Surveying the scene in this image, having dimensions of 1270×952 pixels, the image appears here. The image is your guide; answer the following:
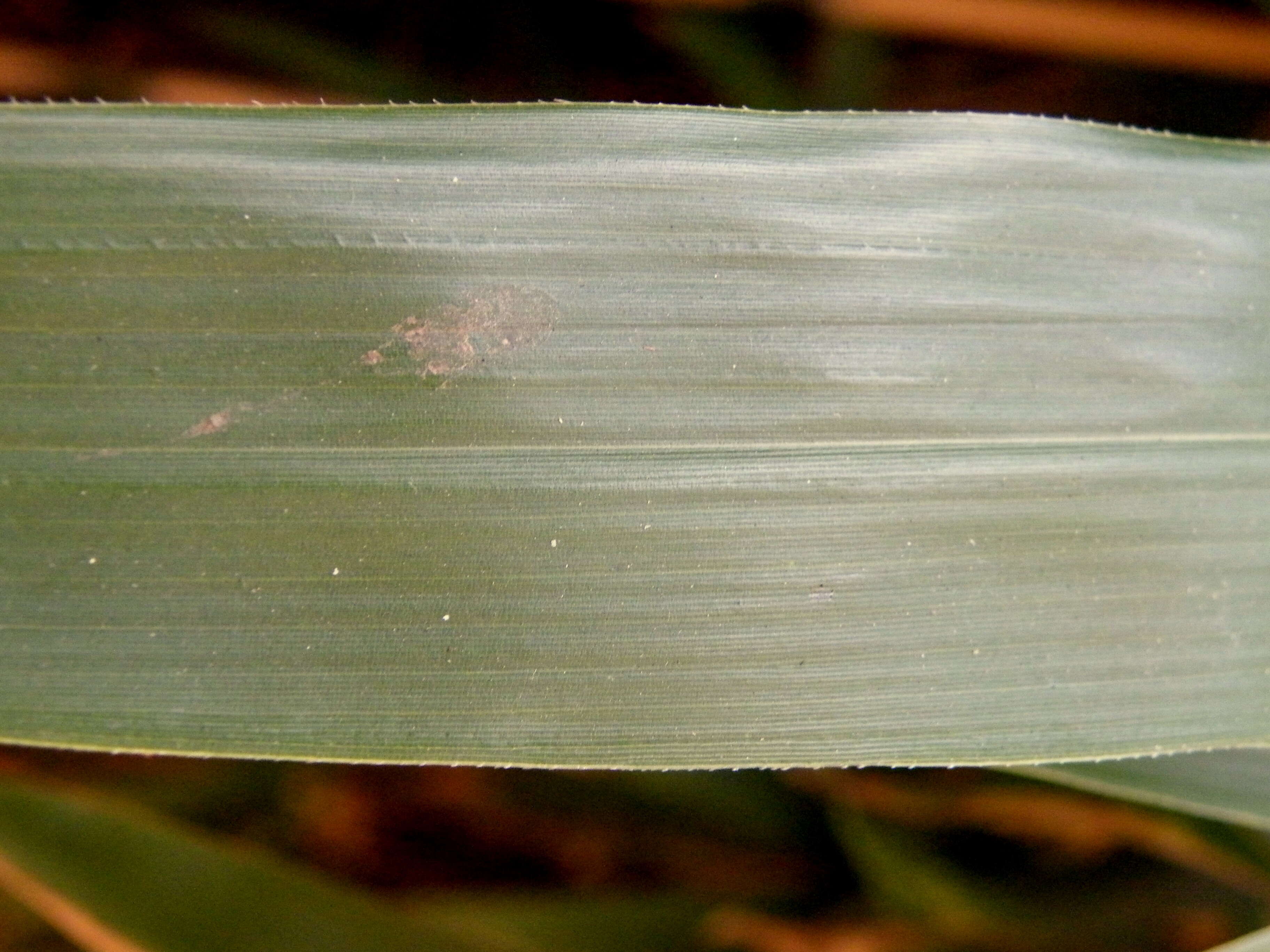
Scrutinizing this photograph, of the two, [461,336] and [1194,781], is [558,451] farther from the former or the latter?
[1194,781]

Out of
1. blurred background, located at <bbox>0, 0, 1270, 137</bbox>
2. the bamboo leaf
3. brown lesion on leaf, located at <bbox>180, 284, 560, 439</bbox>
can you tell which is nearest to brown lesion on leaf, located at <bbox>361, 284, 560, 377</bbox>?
brown lesion on leaf, located at <bbox>180, 284, 560, 439</bbox>

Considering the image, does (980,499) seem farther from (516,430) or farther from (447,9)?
(447,9)

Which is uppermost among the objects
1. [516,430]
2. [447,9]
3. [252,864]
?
[447,9]

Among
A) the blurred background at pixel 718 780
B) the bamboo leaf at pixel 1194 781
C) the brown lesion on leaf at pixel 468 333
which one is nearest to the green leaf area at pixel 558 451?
the brown lesion on leaf at pixel 468 333

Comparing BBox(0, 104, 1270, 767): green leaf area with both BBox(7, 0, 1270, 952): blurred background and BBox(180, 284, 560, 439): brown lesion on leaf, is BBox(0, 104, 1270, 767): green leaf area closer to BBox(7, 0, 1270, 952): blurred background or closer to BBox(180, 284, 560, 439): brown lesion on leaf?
BBox(180, 284, 560, 439): brown lesion on leaf

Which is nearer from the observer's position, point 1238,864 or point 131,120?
point 131,120

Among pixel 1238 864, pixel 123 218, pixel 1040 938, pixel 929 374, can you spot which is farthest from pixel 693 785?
pixel 123 218
